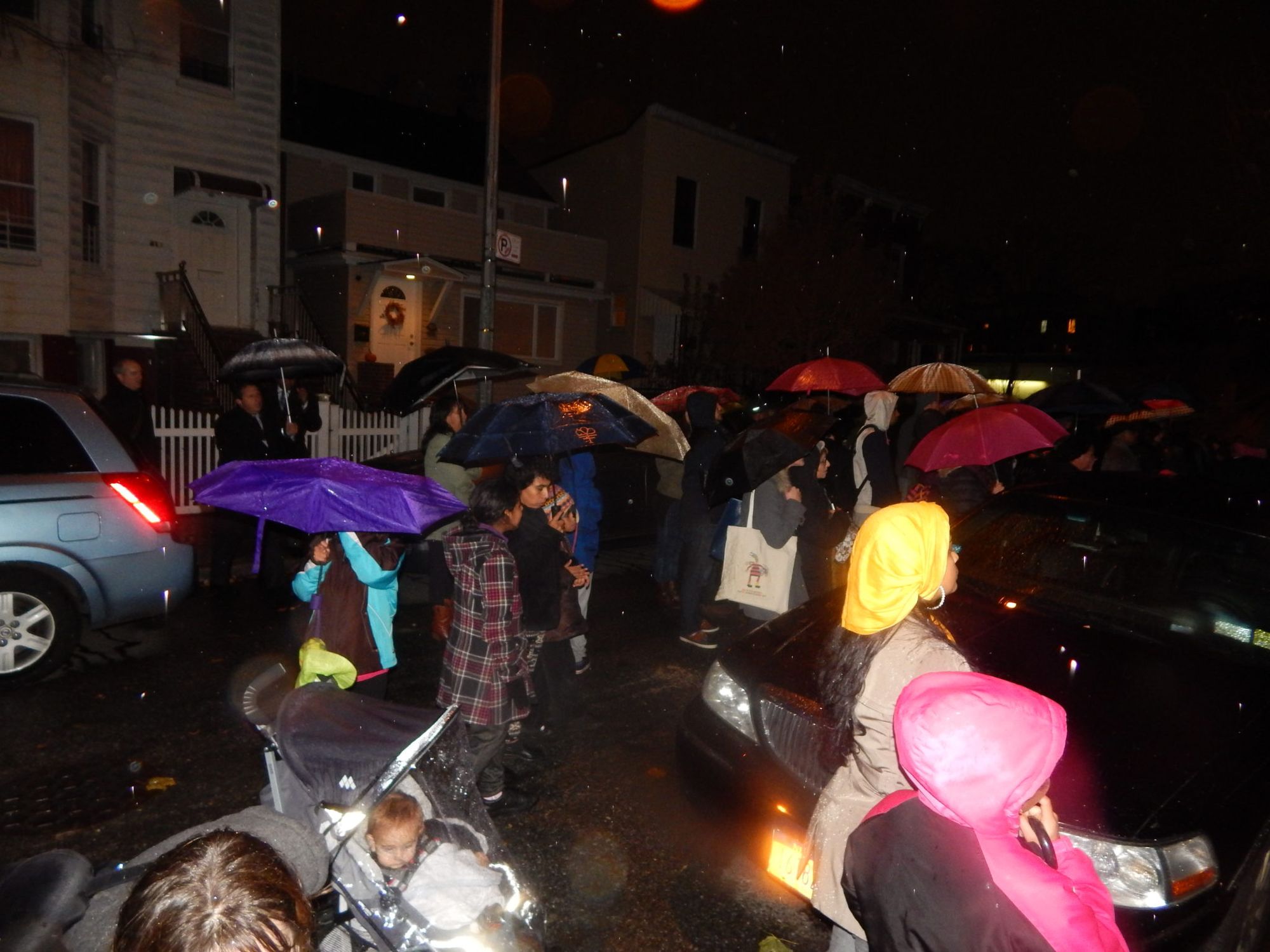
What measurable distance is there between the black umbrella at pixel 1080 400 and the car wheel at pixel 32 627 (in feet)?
26.8

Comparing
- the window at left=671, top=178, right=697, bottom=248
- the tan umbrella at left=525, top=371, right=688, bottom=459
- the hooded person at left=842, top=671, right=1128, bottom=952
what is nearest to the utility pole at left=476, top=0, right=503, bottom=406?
the tan umbrella at left=525, top=371, right=688, bottom=459

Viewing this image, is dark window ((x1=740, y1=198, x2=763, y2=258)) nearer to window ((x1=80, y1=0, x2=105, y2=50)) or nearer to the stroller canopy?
window ((x1=80, y1=0, x2=105, y2=50))

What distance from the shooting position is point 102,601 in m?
5.40

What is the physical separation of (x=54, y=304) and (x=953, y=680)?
14.5 metres

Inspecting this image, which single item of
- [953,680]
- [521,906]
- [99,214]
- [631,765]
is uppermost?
[99,214]

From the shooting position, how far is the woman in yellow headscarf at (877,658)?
2293 millimetres

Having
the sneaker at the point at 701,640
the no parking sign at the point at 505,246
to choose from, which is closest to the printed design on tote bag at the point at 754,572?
the sneaker at the point at 701,640

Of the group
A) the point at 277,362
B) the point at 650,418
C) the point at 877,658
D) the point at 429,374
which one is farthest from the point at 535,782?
the point at 277,362

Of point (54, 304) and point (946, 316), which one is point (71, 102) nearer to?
point (54, 304)

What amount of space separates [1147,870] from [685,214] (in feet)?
75.3

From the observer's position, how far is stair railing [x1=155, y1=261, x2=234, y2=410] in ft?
43.8

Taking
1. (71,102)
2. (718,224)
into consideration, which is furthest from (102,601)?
(718,224)

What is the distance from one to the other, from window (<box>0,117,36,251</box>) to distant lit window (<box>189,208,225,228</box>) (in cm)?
301

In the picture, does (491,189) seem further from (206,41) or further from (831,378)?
(206,41)
